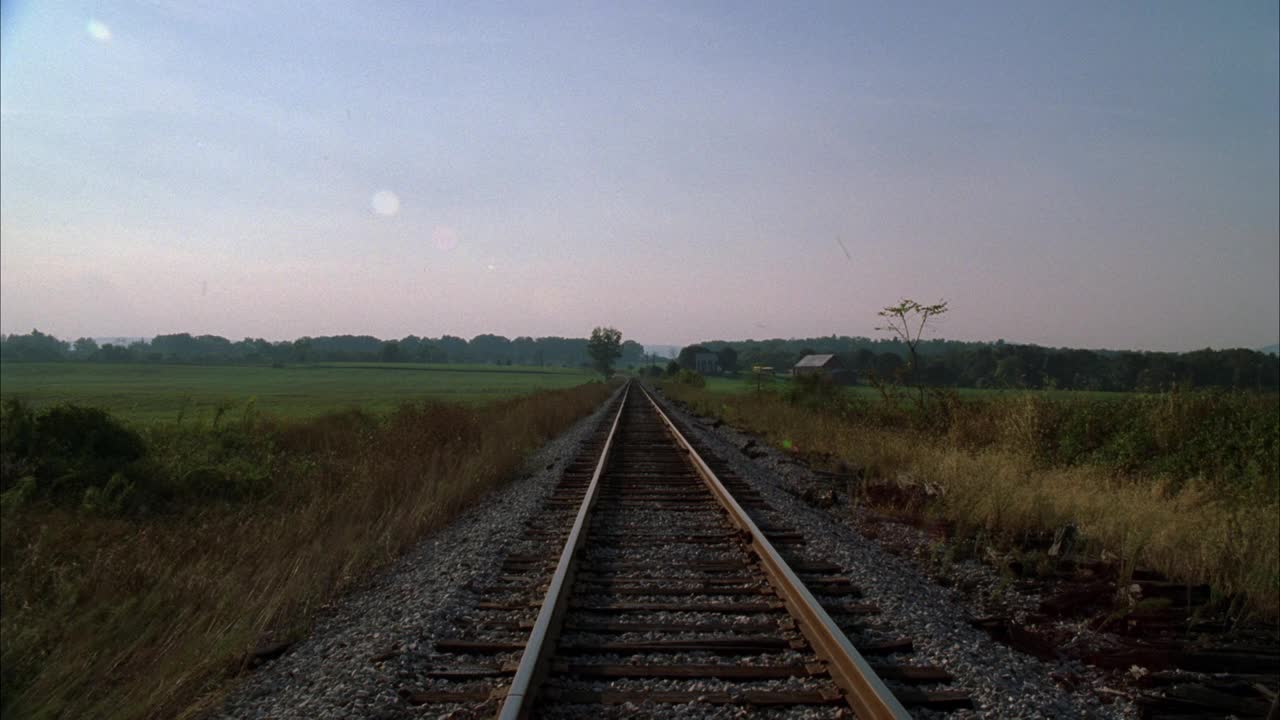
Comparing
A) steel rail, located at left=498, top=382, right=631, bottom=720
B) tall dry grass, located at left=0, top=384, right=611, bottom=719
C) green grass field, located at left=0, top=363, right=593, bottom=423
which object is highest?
steel rail, located at left=498, top=382, right=631, bottom=720

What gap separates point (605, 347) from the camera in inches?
4943

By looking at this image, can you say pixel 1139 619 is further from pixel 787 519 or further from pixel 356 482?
pixel 356 482

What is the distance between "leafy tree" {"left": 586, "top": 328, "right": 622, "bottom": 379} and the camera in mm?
125938

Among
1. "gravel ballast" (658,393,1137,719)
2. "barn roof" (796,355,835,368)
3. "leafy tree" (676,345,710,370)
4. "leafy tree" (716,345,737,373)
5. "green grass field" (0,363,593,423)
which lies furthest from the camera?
"leafy tree" (716,345,737,373)

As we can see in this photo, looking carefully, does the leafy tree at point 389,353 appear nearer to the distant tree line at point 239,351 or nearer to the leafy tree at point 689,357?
the distant tree line at point 239,351

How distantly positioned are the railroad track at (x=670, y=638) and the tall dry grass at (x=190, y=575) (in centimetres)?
123

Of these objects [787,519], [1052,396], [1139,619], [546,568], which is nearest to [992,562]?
[1139,619]

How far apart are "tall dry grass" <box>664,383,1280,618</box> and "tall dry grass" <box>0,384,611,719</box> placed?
18.8ft

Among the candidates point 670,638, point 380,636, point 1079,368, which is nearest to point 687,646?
point 670,638

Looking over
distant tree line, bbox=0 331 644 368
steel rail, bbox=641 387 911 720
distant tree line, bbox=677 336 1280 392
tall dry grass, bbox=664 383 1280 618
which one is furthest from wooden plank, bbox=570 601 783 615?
distant tree line, bbox=0 331 644 368

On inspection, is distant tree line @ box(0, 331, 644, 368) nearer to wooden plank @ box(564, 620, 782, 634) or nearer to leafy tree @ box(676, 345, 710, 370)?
leafy tree @ box(676, 345, 710, 370)

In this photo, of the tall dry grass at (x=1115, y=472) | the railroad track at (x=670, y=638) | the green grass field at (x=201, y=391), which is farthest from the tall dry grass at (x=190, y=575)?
the tall dry grass at (x=1115, y=472)

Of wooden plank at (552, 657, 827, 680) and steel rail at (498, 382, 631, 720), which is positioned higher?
steel rail at (498, 382, 631, 720)

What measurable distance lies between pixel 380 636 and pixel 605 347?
398ft
